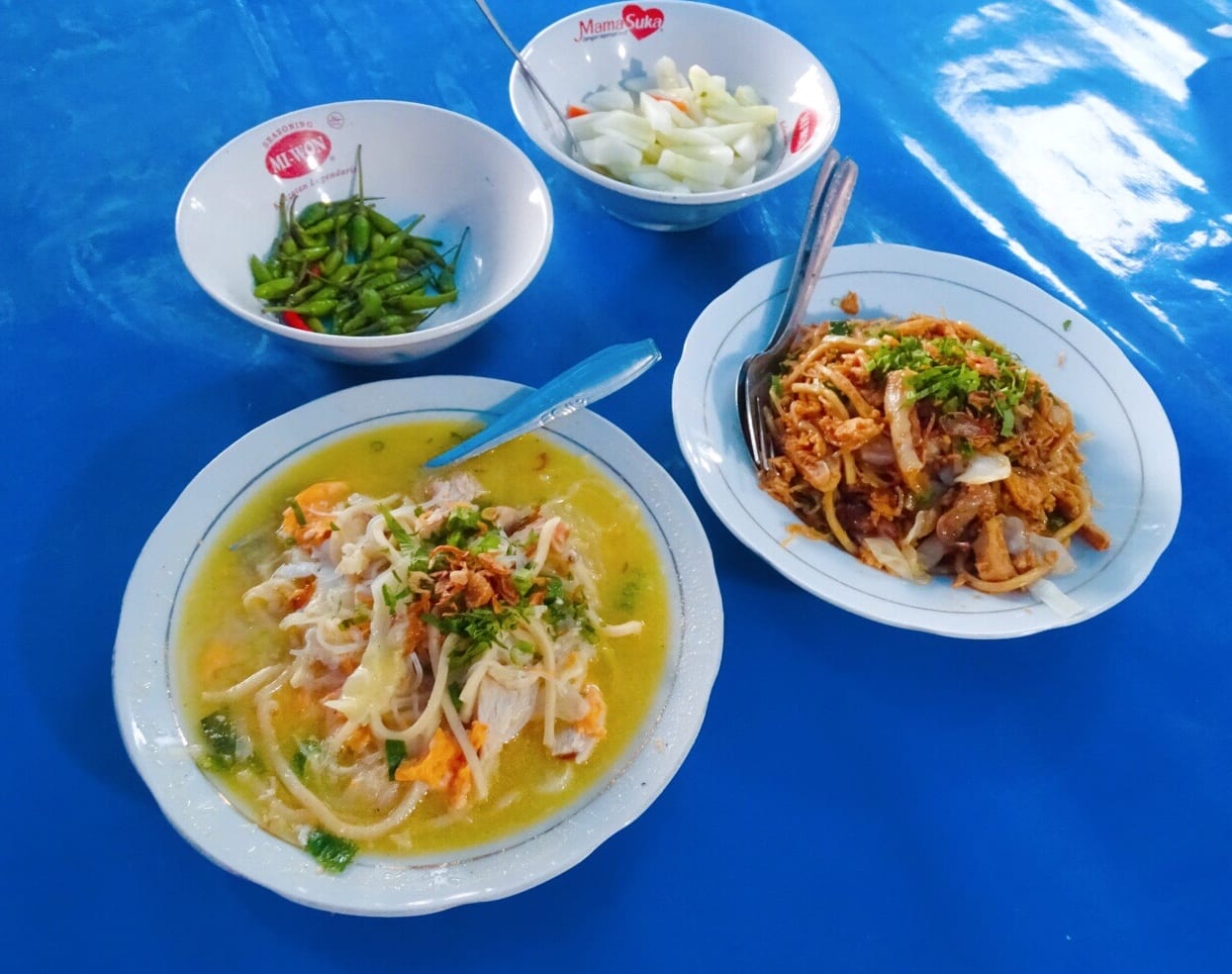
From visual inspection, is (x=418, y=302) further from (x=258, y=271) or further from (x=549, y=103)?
(x=549, y=103)

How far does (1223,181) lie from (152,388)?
320 cm

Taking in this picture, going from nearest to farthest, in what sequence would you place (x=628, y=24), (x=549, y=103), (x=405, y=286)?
1. (x=405, y=286)
2. (x=549, y=103)
3. (x=628, y=24)

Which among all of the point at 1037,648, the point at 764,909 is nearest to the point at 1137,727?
the point at 1037,648

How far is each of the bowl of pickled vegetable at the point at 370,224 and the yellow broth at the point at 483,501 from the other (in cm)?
26

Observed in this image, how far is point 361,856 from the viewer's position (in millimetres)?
1290

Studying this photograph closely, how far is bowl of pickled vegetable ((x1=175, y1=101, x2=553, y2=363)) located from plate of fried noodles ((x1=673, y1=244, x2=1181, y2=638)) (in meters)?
0.57

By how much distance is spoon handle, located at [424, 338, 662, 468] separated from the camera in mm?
1712

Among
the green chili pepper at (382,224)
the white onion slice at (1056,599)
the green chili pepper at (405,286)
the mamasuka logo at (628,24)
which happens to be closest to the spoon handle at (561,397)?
the green chili pepper at (405,286)

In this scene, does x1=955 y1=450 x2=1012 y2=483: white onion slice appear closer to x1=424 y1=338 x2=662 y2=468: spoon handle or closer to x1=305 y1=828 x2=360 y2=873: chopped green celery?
x1=424 y1=338 x2=662 y2=468: spoon handle

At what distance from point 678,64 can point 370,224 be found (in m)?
1.08

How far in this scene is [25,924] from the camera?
4.35ft

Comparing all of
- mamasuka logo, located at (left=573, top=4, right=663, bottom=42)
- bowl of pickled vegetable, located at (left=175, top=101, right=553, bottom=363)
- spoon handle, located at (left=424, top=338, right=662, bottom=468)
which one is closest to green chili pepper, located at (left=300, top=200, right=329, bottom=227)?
bowl of pickled vegetable, located at (left=175, top=101, right=553, bottom=363)

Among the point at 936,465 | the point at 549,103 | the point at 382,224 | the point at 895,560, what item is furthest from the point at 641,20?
the point at 895,560

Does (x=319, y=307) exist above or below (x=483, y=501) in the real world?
above
